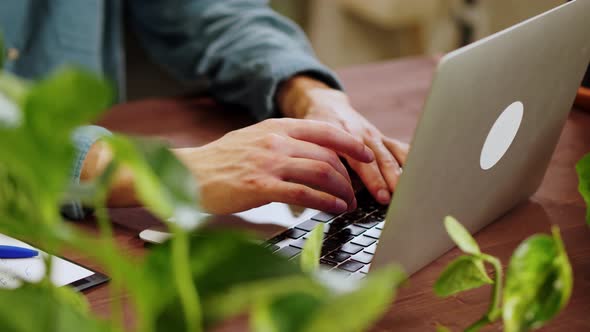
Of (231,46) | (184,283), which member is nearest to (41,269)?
(184,283)

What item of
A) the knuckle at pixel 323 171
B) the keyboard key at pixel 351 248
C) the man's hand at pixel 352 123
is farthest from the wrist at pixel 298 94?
the keyboard key at pixel 351 248

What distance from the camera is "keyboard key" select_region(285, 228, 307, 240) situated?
0.74 m

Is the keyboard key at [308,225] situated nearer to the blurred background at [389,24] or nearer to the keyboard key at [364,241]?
the keyboard key at [364,241]

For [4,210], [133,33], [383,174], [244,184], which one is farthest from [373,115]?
[4,210]

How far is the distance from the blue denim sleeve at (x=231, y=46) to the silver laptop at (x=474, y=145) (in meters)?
0.35

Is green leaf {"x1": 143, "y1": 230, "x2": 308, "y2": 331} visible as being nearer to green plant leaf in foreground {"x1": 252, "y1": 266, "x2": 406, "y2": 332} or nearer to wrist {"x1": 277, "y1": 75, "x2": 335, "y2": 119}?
green plant leaf in foreground {"x1": 252, "y1": 266, "x2": 406, "y2": 332}

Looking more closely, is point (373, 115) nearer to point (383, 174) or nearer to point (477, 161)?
point (383, 174)

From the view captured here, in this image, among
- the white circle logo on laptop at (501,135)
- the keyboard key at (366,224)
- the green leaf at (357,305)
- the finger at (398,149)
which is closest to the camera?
the green leaf at (357,305)

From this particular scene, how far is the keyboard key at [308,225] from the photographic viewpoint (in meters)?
0.76

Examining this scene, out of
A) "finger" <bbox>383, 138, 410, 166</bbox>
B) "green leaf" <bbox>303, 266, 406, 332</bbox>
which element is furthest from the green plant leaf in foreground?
"finger" <bbox>383, 138, 410, 166</bbox>

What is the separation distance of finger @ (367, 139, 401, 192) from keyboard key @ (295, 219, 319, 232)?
0.12 meters

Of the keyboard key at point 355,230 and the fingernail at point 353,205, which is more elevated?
the fingernail at point 353,205

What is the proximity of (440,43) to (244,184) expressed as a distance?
66.6 inches

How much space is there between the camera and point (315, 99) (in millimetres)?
1068
